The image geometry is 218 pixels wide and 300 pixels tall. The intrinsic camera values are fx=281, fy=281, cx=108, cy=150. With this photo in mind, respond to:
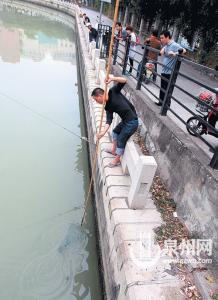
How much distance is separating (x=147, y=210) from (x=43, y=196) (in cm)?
277

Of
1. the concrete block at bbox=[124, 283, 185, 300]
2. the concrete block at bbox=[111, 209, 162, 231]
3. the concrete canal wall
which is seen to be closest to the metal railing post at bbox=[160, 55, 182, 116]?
the concrete canal wall

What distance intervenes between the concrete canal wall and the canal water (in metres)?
0.62

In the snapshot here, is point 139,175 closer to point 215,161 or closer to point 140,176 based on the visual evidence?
point 140,176

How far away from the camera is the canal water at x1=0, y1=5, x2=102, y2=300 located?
4.30 metres

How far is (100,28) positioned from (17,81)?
5398 mm

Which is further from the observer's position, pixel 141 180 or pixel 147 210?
pixel 147 210

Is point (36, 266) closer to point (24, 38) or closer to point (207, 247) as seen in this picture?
point (207, 247)

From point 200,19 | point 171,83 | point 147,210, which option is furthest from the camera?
point 200,19

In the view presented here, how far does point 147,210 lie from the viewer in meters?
4.12

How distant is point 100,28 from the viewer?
1502 centimetres

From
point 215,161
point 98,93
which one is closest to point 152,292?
point 215,161

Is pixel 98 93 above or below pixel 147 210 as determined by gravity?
above

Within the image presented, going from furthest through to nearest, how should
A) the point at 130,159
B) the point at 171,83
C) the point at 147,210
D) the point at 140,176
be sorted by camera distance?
1. the point at 171,83
2. the point at 130,159
3. the point at 147,210
4. the point at 140,176

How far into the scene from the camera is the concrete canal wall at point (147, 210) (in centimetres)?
312
